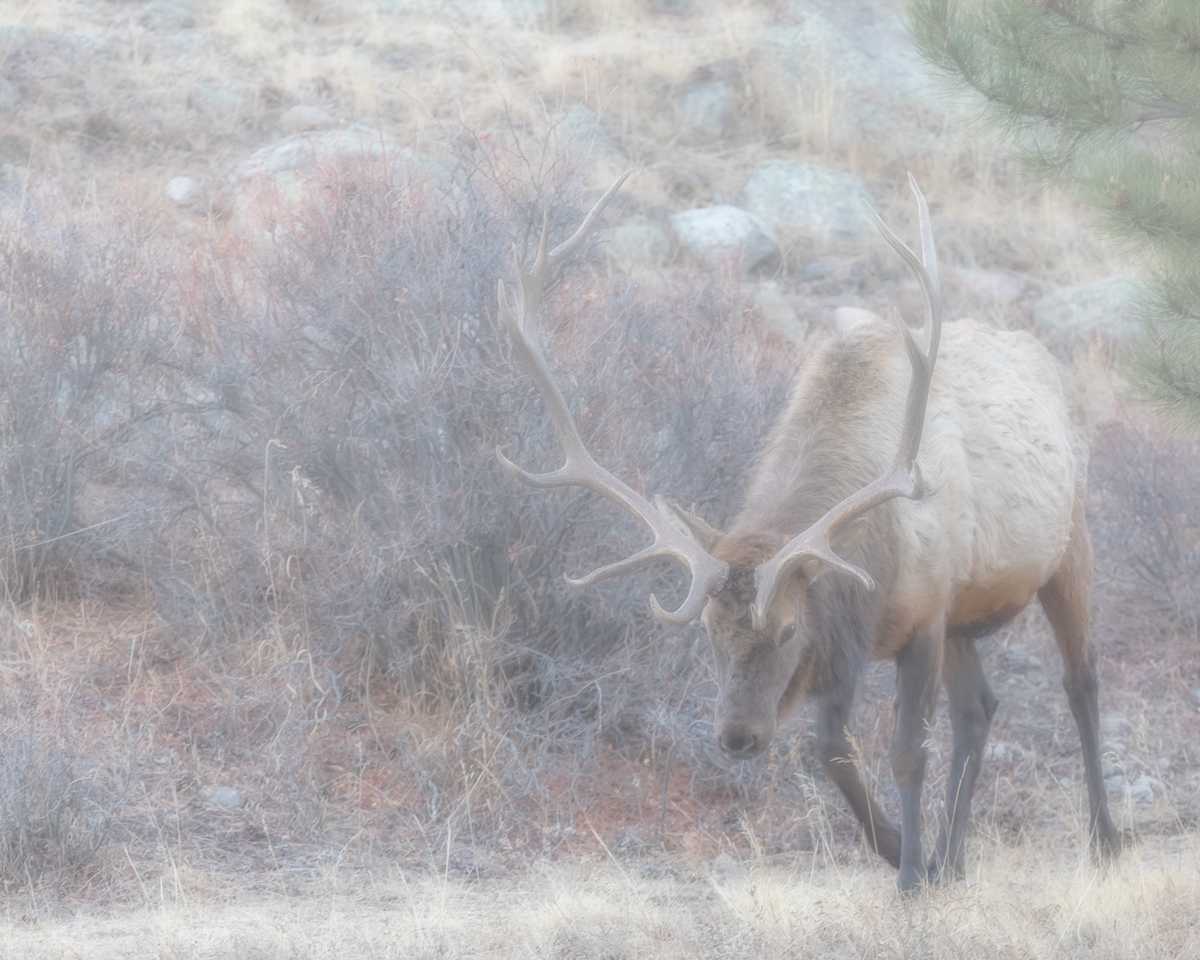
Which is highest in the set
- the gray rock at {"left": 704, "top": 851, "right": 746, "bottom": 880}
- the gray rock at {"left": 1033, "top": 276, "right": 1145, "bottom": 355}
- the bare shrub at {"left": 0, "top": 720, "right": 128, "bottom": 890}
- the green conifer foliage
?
the green conifer foliage

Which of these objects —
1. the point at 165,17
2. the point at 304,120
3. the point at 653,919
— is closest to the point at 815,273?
the point at 304,120

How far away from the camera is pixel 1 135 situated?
12.4 m

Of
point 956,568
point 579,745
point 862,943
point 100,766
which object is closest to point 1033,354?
point 956,568

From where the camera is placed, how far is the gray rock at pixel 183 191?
1203cm

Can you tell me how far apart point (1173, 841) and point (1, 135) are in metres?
11.2

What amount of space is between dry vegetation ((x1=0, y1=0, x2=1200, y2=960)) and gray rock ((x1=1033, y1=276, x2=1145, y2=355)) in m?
3.68

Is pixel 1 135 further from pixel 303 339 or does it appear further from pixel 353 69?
pixel 303 339

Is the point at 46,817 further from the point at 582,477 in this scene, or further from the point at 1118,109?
the point at 1118,109

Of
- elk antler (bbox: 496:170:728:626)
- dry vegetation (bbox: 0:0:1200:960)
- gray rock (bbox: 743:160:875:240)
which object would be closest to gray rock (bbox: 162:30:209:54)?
gray rock (bbox: 743:160:875:240)

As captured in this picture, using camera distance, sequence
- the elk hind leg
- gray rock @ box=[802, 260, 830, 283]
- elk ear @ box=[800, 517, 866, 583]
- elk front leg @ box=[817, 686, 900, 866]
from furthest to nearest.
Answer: gray rock @ box=[802, 260, 830, 283], the elk hind leg, elk front leg @ box=[817, 686, 900, 866], elk ear @ box=[800, 517, 866, 583]

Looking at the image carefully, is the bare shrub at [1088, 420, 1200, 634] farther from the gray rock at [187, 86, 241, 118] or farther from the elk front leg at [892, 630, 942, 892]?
the gray rock at [187, 86, 241, 118]

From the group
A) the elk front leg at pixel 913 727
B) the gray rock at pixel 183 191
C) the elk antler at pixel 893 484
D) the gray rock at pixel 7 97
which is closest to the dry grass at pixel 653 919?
the elk front leg at pixel 913 727

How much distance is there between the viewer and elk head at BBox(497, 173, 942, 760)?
4098 millimetres

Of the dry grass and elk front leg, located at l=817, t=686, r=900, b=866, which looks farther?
elk front leg, located at l=817, t=686, r=900, b=866
